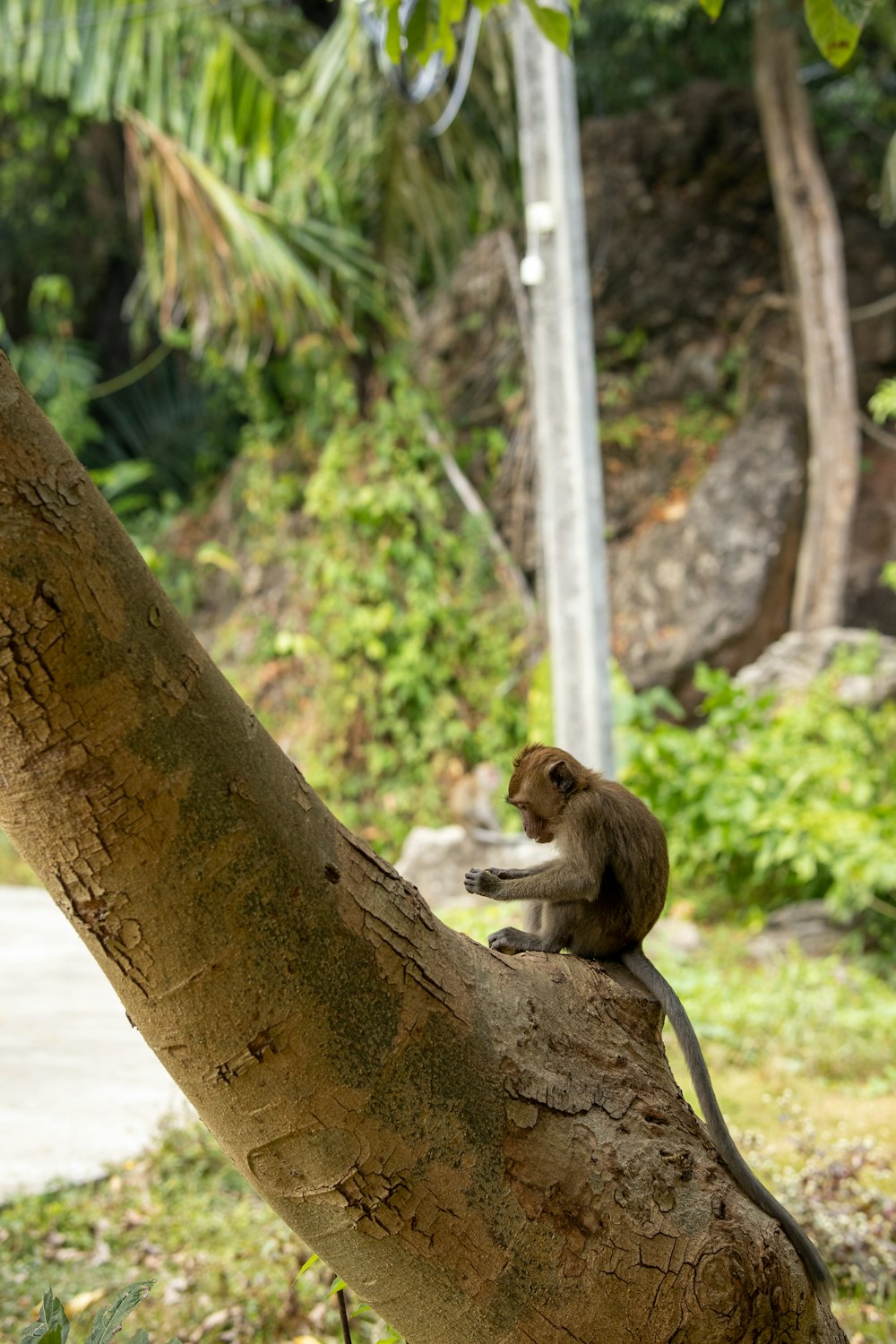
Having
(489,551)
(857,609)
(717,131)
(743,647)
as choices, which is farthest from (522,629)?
(717,131)

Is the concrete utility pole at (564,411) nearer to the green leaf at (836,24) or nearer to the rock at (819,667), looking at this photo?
the rock at (819,667)

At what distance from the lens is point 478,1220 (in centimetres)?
146

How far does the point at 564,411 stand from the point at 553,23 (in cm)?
421

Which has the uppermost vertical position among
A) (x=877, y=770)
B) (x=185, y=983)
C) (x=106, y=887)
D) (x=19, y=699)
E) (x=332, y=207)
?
(x=332, y=207)

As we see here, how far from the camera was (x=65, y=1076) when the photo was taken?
5.59 m

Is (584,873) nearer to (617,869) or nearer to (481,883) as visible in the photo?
(617,869)

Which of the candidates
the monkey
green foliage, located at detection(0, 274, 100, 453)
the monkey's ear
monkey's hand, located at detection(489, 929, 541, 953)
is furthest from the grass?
green foliage, located at detection(0, 274, 100, 453)

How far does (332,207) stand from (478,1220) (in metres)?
9.36

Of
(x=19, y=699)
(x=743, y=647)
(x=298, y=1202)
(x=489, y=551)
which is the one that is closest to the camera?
(x=19, y=699)

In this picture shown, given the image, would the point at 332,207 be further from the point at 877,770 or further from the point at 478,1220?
the point at 478,1220

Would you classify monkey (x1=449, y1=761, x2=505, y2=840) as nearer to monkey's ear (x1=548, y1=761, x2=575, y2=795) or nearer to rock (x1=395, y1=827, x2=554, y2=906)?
rock (x1=395, y1=827, x2=554, y2=906)

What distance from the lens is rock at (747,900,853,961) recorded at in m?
6.81

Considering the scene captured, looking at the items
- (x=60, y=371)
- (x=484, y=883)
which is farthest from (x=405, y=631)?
(x=484, y=883)

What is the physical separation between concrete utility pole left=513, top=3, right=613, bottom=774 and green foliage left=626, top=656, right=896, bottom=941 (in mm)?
1411
